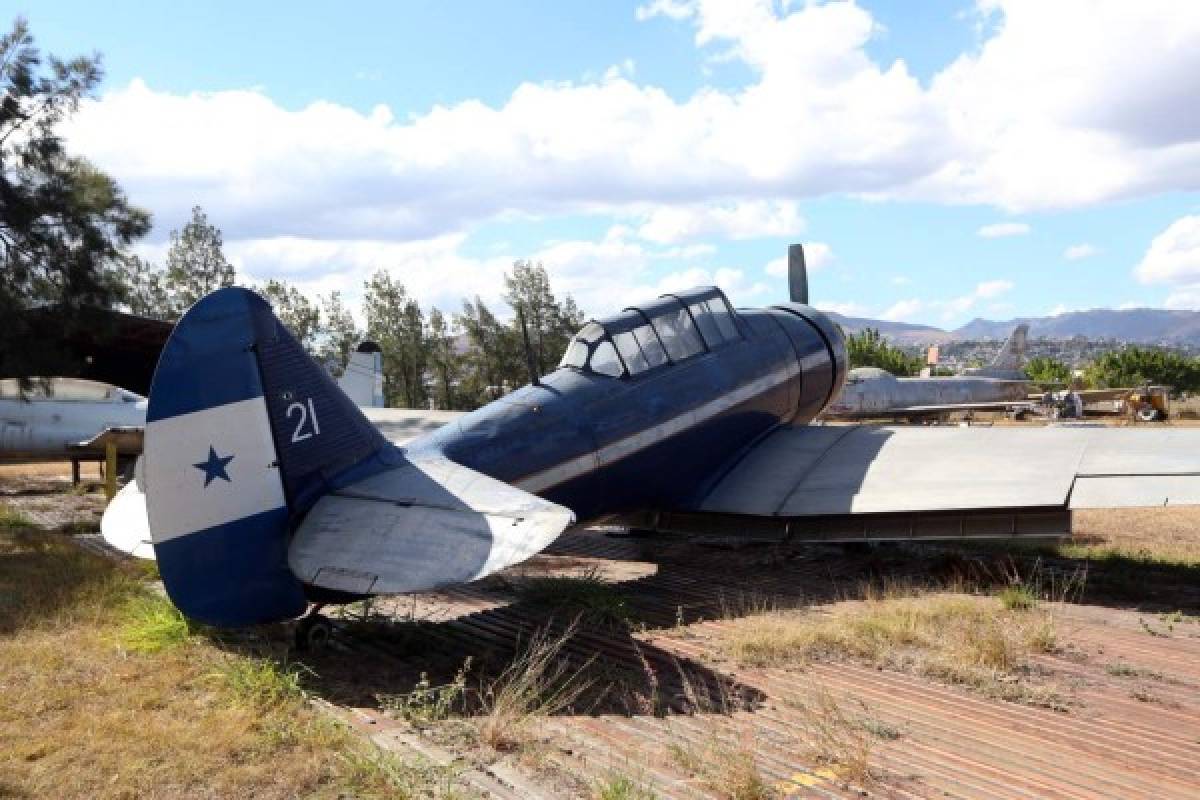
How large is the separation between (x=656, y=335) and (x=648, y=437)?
128 centimetres

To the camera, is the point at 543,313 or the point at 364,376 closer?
the point at 364,376

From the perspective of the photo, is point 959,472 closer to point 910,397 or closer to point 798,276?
point 798,276

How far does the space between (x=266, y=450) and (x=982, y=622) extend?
15.5ft

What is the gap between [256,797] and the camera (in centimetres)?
353

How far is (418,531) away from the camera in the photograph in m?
4.82

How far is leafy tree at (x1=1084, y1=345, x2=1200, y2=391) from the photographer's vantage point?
66.4 m

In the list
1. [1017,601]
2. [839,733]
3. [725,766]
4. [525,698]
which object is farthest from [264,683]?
[1017,601]

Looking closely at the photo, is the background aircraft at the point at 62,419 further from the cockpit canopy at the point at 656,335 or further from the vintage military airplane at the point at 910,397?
the vintage military airplane at the point at 910,397

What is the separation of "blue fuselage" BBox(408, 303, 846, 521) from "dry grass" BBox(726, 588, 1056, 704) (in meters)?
1.96

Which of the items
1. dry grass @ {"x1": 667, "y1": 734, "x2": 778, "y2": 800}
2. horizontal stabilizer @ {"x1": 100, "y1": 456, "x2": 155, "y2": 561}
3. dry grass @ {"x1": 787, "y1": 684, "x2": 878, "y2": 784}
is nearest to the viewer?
dry grass @ {"x1": 667, "y1": 734, "x2": 778, "y2": 800}

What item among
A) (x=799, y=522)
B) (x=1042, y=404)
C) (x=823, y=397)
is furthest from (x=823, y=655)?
(x=1042, y=404)

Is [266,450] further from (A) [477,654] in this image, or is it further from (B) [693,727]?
(B) [693,727]

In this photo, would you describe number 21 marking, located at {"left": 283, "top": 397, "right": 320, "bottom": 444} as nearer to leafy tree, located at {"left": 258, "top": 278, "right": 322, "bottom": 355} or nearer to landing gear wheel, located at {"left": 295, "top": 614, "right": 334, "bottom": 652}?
landing gear wheel, located at {"left": 295, "top": 614, "right": 334, "bottom": 652}

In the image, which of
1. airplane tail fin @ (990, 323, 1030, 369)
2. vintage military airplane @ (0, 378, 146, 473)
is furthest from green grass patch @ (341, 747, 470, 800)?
airplane tail fin @ (990, 323, 1030, 369)
